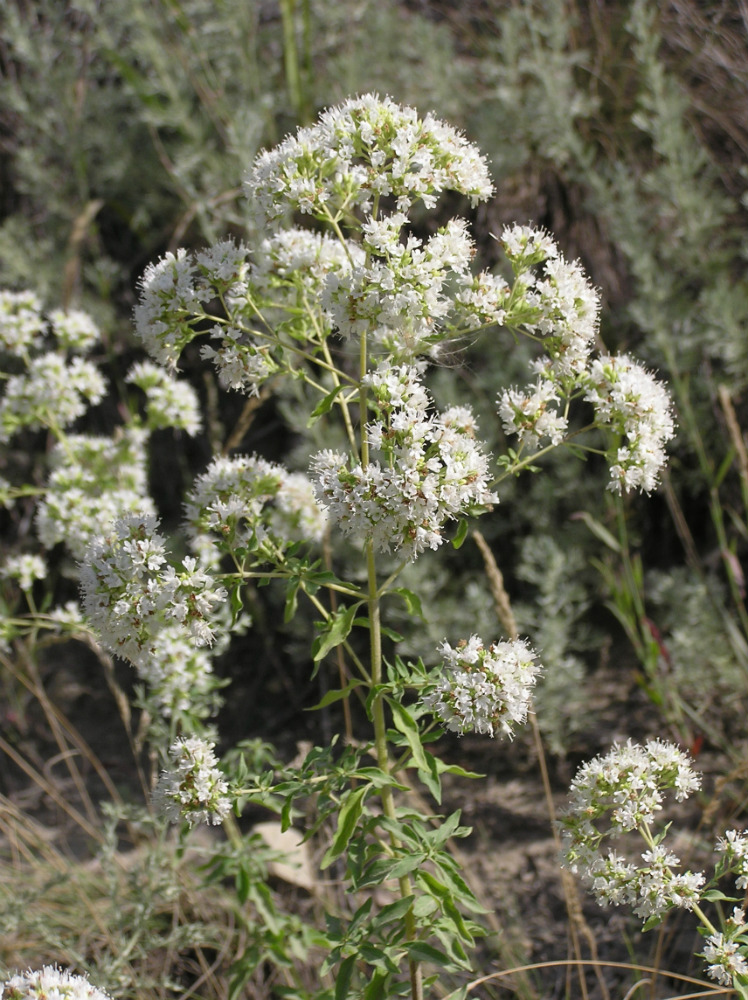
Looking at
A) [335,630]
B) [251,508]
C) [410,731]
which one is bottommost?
[410,731]

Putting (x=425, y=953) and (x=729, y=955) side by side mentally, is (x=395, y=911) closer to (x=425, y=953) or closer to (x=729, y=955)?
(x=425, y=953)

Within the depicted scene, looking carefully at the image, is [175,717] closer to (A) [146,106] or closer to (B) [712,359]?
(B) [712,359]

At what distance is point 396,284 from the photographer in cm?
172

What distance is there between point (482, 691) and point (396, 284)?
0.83m

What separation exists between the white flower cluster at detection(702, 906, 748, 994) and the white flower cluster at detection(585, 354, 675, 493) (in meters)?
0.91

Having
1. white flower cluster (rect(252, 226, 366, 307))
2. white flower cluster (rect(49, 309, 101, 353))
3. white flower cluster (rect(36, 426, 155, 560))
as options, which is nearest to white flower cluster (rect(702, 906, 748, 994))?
white flower cluster (rect(252, 226, 366, 307))

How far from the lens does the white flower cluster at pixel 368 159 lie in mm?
1851

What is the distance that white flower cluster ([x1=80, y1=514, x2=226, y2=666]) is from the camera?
1.81m

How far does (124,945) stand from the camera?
2.75 metres

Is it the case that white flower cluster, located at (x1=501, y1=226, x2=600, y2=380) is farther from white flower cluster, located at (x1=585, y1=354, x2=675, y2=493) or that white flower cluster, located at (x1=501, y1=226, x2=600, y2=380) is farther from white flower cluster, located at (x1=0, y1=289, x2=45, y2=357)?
white flower cluster, located at (x1=0, y1=289, x2=45, y2=357)

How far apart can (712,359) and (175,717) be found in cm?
314

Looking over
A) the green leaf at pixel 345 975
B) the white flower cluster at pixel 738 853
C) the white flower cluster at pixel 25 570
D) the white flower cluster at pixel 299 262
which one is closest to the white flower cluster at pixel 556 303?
the white flower cluster at pixel 299 262

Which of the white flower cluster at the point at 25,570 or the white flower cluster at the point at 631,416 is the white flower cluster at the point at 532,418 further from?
the white flower cluster at the point at 25,570

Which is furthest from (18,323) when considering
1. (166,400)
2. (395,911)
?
(395,911)
